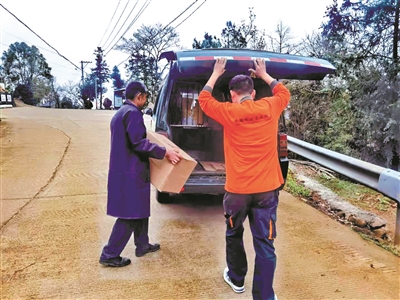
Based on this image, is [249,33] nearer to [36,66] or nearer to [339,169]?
[339,169]

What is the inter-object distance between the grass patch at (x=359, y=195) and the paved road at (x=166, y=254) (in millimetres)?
1241

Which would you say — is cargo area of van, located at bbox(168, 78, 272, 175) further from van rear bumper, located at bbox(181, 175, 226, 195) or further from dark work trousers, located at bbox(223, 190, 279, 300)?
dark work trousers, located at bbox(223, 190, 279, 300)

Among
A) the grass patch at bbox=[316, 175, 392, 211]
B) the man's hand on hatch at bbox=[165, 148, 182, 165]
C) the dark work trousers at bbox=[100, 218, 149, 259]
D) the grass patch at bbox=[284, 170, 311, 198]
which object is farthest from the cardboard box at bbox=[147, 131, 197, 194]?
the grass patch at bbox=[316, 175, 392, 211]

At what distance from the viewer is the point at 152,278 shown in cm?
288

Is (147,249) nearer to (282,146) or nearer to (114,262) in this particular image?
(114,262)

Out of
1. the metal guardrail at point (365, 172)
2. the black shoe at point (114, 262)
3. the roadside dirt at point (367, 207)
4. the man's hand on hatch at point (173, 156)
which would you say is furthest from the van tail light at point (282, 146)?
the black shoe at point (114, 262)

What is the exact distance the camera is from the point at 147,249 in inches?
130

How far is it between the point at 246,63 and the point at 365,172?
1.85 metres

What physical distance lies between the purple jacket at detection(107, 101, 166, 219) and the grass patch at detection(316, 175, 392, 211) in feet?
12.4

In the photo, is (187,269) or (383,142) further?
(383,142)

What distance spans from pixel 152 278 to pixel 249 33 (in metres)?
19.1

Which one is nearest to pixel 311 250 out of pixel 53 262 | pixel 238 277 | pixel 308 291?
pixel 308 291

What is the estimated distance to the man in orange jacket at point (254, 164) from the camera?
2.39 metres

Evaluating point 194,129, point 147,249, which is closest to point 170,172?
point 147,249
